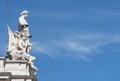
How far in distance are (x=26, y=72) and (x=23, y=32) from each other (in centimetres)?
483

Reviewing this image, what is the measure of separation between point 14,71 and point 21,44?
3.28 meters

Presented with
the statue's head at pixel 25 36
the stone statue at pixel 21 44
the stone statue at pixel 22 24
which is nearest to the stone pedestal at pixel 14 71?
the stone statue at pixel 21 44

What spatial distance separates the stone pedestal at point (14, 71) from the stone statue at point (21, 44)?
884mm

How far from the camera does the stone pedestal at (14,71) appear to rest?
7200cm

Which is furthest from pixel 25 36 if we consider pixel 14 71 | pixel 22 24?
pixel 14 71

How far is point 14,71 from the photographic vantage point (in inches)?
2872

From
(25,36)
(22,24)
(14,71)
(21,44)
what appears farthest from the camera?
(22,24)

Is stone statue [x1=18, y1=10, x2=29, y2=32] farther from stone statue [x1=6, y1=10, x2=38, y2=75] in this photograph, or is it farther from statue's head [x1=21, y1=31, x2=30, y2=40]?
statue's head [x1=21, y1=31, x2=30, y2=40]

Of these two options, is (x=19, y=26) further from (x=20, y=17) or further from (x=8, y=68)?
(x=8, y=68)

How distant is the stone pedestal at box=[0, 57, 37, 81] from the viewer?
72000 mm

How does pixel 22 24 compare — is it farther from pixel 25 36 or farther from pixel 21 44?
pixel 21 44

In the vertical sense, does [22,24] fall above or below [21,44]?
above

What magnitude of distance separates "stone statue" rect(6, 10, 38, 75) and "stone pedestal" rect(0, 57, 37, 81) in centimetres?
88

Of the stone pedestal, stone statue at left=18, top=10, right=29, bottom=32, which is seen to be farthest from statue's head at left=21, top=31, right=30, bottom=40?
the stone pedestal
